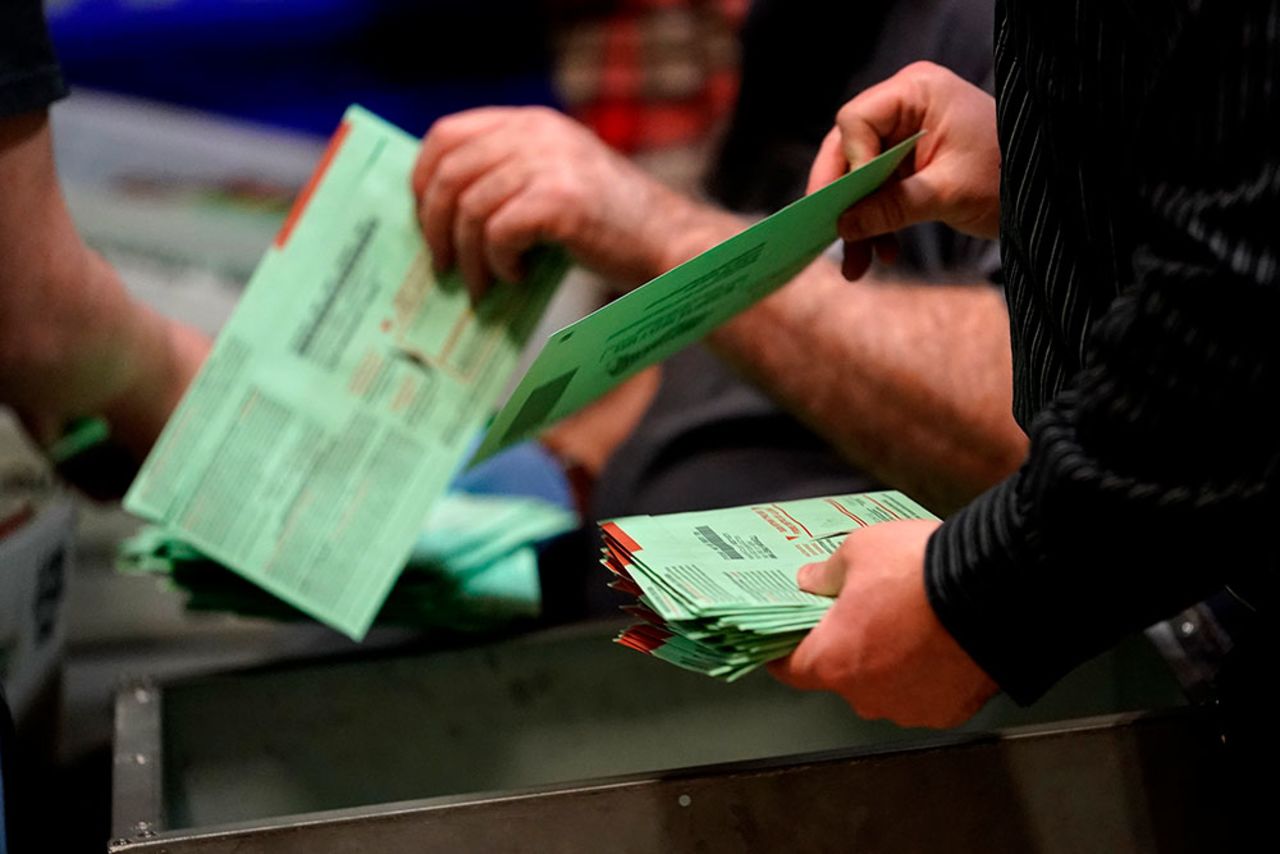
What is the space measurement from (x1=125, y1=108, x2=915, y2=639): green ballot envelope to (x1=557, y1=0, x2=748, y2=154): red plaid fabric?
860 mm

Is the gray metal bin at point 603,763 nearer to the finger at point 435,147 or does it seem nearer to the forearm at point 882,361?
the forearm at point 882,361

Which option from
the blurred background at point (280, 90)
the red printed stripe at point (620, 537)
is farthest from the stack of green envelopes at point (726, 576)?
the blurred background at point (280, 90)

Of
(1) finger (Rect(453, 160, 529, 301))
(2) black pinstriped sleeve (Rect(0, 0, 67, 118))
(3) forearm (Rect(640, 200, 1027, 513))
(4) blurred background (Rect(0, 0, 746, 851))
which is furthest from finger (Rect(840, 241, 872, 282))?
(4) blurred background (Rect(0, 0, 746, 851))

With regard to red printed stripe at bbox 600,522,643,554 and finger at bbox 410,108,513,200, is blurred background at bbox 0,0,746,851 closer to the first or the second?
finger at bbox 410,108,513,200

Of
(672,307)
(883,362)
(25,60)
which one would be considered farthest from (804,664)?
(25,60)

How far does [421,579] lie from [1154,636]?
41 cm

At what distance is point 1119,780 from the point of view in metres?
0.55

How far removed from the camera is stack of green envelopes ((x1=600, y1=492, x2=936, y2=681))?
48 cm

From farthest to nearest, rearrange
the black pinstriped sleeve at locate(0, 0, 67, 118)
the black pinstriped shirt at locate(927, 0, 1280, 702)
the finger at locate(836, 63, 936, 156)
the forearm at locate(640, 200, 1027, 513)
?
the forearm at locate(640, 200, 1027, 513), the black pinstriped sleeve at locate(0, 0, 67, 118), the finger at locate(836, 63, 936, 156), the black pinstriped shirt at locate(927, 0, 1280, 702)

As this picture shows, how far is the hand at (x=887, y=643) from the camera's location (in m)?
0.47

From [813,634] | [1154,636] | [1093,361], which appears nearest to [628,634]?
[813,634]

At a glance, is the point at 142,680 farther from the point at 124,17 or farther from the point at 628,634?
the point at 124,17

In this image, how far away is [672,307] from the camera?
558 mm

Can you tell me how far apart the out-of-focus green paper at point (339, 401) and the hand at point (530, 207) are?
0.02 meters
